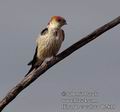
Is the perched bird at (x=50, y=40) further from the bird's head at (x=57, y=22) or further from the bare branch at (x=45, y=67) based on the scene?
the bare branch at (x=45, y=67)

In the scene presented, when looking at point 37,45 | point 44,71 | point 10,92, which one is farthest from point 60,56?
point 37,45

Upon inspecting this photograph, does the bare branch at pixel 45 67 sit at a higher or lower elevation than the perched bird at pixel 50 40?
lower

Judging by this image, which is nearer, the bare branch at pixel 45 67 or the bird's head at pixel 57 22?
the bare branch at pixel 45 67

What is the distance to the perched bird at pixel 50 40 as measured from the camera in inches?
298

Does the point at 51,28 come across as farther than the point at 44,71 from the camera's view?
Yes

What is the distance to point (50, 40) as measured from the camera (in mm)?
7938

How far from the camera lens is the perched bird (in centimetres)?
758

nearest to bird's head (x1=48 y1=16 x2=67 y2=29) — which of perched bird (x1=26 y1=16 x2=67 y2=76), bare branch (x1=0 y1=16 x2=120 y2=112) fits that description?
perched bird (x1=26 y1=16 x2=67 y2=76)

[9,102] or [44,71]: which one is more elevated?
[44,71]

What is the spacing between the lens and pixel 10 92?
6387 millimetres

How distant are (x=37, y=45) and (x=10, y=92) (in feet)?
6.88

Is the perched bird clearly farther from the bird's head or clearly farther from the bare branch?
the bare branch

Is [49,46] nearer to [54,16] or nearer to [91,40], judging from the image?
[54,16]

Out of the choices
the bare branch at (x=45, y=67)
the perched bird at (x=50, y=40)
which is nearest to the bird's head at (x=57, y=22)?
the perched bird at (x=50, y=40)
